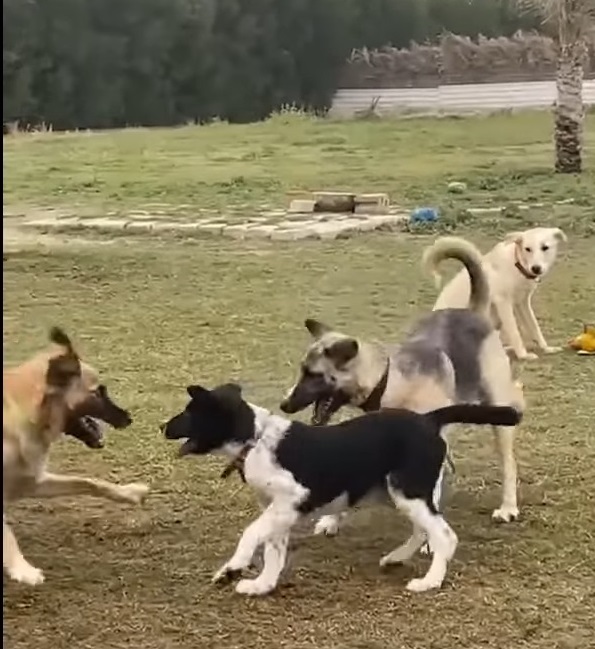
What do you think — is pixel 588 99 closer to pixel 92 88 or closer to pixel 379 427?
pixel 92 88

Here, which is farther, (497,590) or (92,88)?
(92,88)

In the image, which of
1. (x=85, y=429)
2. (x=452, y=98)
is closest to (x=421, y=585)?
(x=85, y=429)

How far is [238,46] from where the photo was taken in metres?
4.63

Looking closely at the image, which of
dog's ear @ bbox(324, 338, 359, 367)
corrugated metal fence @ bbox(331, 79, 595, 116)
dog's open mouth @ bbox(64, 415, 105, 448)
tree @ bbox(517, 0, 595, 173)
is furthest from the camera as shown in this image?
tree @ bbox(517, 0, 595, 173)

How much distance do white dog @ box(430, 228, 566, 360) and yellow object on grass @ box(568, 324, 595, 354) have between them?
5 centimetres

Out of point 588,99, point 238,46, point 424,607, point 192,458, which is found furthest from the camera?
point 588,99

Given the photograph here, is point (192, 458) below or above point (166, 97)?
below

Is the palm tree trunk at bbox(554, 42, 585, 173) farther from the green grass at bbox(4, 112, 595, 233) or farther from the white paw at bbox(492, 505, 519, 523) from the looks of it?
the white paw at bbox(492, 505, 519, 523)

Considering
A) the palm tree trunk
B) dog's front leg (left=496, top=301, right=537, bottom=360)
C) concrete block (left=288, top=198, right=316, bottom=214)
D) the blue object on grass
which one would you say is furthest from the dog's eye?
the palm tree trunk

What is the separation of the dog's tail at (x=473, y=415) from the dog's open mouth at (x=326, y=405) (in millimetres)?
187

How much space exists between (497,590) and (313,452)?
31 cm

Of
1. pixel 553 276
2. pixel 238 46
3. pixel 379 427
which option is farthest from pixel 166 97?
pixel 379 427

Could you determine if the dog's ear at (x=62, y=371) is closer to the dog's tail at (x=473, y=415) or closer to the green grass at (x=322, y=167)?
the dog's tail at (x=473, y=415)

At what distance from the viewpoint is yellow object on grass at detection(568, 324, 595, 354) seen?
3.51m
